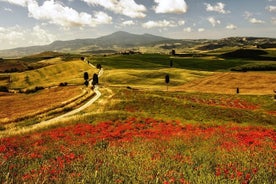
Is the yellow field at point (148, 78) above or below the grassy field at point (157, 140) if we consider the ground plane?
below

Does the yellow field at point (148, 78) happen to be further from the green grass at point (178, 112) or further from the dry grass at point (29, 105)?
the green grass at point (178, 112)

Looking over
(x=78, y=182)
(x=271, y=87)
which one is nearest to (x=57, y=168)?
(x=78, y=182)

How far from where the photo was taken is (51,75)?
524 ft

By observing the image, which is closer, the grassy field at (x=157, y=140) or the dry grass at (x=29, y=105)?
the grassy field at (x=157, y=140)

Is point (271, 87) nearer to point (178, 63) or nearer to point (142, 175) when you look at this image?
point (178, 63)

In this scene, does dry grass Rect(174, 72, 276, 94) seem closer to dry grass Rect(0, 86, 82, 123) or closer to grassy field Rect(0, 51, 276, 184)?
grassy field Rect(0, 51, 276, 184)

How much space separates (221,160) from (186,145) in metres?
4.70

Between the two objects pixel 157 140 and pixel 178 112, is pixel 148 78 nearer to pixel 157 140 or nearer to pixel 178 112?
pixel 178 112

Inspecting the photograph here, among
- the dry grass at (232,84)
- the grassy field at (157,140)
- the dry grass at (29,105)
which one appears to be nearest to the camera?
the grassy field at (157,140)

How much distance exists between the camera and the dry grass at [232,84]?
107m

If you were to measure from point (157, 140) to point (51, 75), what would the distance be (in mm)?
150246

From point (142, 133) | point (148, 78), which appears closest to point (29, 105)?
point (142, 133)

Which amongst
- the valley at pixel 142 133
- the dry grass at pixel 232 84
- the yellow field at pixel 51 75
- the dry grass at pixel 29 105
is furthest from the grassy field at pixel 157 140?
the yellow field at pixel 51 75

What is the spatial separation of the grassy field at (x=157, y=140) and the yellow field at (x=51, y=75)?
22.2 metres
